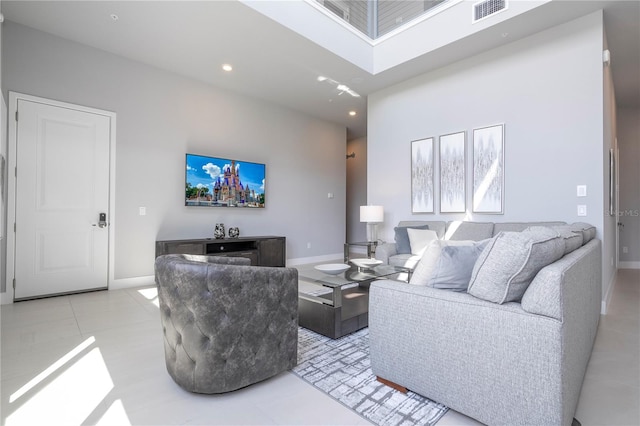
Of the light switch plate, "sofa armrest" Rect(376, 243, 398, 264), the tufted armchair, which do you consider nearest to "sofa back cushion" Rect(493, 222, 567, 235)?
the light switch plate

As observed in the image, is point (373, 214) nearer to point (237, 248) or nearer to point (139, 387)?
point (237, 248)

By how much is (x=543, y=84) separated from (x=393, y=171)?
2.13m

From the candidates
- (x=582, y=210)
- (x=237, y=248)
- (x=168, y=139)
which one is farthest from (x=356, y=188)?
(x=582, y=210)

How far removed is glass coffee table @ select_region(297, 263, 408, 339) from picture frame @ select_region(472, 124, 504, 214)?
5.87 ft

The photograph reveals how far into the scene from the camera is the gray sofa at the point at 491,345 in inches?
45.4

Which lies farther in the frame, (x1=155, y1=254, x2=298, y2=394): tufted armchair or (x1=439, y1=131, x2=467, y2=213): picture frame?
(x1=439, y1=131, x2=467, y2=213): picture frame

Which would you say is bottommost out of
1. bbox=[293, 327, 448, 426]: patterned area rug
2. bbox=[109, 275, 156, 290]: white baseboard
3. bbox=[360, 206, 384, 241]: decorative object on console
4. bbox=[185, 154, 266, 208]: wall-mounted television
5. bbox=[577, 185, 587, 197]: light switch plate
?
bbox=[293, 327, 448, 426]: patterned area rug

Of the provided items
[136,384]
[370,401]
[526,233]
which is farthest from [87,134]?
[526,233]

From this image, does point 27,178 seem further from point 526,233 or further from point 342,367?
point 526,233

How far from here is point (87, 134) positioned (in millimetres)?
3826

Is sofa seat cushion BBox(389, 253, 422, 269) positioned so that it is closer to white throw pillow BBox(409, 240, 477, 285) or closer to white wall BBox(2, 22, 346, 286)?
white throw pillow BBox(409, 240, 477, 285)

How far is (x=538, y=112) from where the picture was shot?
355cm

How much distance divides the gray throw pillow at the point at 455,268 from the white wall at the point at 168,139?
396 cm

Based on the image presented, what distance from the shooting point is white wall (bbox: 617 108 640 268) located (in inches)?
225
